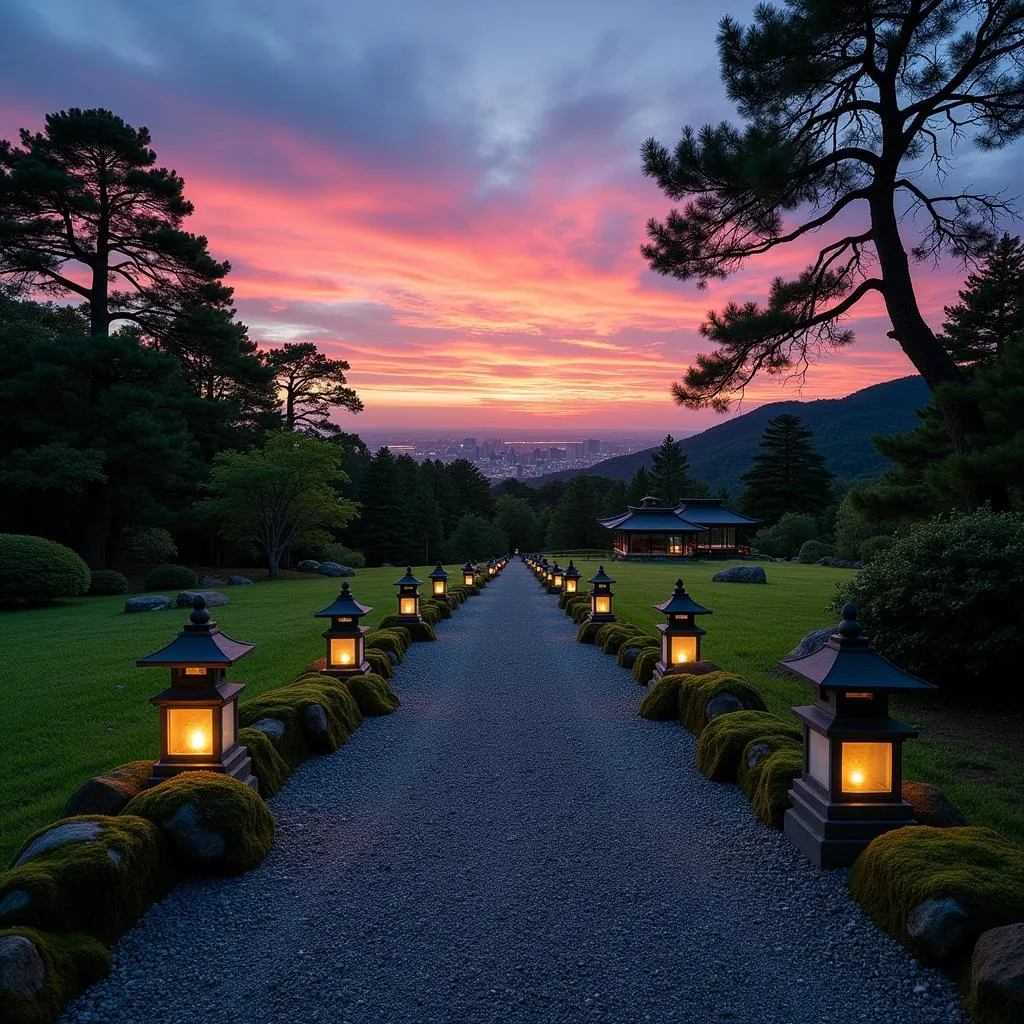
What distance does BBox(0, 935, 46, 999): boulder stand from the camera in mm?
2764

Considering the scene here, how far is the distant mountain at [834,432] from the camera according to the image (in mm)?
98438

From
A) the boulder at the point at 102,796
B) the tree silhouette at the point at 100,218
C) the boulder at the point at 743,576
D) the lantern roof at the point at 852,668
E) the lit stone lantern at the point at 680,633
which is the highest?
the tree silhouette at the point at 100,218

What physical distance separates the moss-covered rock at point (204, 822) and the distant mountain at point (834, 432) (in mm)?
93853

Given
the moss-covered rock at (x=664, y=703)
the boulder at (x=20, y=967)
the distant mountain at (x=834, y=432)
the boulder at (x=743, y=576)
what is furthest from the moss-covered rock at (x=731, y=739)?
the distant mountain at (x=834, y=432)

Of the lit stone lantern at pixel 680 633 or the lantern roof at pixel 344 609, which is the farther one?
the lantern roof at pixel 344 609

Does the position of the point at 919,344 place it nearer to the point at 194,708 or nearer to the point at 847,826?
the point at 847,826

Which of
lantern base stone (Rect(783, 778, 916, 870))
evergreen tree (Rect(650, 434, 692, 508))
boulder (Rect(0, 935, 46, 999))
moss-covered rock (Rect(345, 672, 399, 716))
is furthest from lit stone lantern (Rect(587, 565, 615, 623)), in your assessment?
evergreen tree (Rect(650, 434, 692, 508))

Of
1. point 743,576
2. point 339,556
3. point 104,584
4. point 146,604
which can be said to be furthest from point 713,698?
point 339,556

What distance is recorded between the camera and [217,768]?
496cm

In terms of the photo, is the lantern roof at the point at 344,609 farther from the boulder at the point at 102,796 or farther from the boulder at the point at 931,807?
the boulder at the point at 931,807

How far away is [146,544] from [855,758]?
29264mm

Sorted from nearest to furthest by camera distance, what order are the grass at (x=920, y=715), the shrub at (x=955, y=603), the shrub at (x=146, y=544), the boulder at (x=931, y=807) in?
the boulder at (x=931, y=807) → the grass at (x=920, y=715) → the shrub at (x=955, y=603) → the shrub at (x=146, y=544)

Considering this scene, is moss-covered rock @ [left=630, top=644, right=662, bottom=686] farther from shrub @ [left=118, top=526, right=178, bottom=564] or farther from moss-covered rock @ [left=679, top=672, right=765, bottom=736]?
shrub @ [left=118, top=526, right=178, bottom=564]

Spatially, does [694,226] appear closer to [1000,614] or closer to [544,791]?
[1000,614]
